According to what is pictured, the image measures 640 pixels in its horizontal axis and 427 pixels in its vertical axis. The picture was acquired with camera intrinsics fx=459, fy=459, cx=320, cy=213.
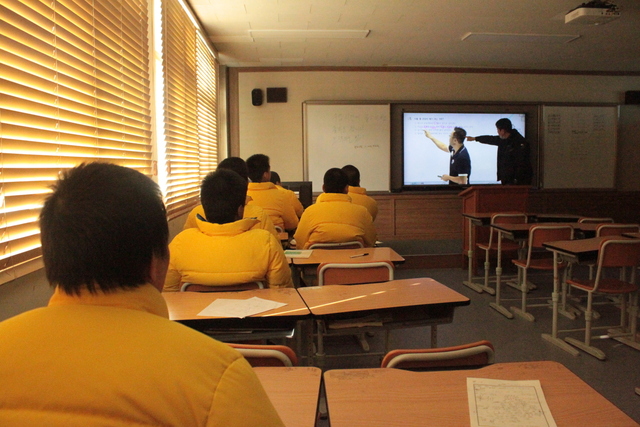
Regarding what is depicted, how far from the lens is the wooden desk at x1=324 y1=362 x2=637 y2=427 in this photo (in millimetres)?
1081

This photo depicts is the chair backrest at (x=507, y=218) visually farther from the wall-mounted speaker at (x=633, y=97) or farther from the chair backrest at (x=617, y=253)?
the wall-mounted speaker at (x=633, y=97)

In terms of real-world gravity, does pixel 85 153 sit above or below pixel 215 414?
above

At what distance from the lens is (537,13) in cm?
471

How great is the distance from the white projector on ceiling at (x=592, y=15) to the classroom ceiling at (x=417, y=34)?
18 centimetres

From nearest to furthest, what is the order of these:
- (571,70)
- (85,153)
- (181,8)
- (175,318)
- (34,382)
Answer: (34,382)
(175,318)
(85,153)
(181,8)
(571,70)

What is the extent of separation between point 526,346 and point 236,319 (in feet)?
8.59

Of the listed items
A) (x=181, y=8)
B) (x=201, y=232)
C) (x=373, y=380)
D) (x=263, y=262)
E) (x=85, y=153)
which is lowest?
(x=373, y=380)

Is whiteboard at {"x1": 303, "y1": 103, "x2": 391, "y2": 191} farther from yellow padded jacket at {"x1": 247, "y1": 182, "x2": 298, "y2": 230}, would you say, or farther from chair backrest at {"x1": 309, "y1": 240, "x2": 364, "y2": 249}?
chair backrest at {"x1": 309, "y1": 240, "x2": 364, "y2": 249}

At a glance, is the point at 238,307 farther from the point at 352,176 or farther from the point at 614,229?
the point at 614,229

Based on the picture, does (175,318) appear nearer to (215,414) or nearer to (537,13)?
(215,414)

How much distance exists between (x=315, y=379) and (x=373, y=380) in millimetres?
160

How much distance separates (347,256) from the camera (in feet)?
9.65

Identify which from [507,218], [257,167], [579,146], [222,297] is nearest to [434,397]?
[222,297]

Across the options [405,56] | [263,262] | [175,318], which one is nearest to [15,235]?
[175,318]
